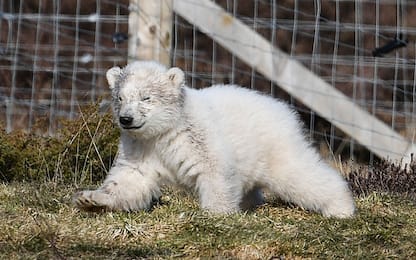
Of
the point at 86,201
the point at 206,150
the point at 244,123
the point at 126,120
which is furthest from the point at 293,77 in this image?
the point at 86,201

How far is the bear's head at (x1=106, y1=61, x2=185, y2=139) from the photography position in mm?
6574

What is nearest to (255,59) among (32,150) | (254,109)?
(32,150)

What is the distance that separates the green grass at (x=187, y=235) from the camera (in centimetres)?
565

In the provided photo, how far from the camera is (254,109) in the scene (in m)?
7.07

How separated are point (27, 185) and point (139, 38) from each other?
221cm

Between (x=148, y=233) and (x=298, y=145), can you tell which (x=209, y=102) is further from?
(x=148, y=233)

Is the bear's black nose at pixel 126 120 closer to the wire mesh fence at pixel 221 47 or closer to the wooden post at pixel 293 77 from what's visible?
the wooden post at pixel 293 77

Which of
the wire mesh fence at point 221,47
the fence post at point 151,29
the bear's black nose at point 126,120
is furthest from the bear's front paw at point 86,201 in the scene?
the wire mesh fence at point 221,47

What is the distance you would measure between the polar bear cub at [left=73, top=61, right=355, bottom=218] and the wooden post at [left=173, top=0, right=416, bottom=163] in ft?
9.67

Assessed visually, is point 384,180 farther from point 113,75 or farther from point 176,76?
point 113,75

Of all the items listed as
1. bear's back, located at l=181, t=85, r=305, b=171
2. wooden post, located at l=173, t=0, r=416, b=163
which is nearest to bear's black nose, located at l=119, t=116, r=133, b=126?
bear's back, located at l=181, t=85, r=305, b=171

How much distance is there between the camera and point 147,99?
6672 millimetres

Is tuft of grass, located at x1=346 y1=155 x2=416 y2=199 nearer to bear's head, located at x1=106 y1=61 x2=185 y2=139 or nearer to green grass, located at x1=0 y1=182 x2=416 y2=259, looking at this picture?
green grass, located at x1=0 y1=182 x2=416 y2=259

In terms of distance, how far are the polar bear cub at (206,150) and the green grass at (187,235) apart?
0.69 feet
